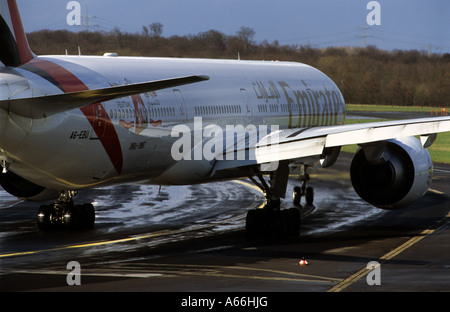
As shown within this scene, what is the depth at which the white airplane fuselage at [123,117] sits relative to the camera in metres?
18.5

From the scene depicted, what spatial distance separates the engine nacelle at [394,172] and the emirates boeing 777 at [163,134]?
0.03 metres

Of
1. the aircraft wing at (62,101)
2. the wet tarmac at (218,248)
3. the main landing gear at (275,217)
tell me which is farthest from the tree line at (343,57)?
the aircraft wing at (62,101)

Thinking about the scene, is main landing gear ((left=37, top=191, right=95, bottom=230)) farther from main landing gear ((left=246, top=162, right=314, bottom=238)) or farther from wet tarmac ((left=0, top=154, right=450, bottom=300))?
main landing gear ((left=246, top=162, right=314, bottom=238))

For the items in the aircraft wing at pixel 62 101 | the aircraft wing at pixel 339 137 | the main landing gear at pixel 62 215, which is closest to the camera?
the aircraft wing at pixel 62 101

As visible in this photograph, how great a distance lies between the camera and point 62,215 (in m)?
24.0

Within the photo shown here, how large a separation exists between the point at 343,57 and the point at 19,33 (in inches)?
2571

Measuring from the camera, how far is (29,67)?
18969 millimetres

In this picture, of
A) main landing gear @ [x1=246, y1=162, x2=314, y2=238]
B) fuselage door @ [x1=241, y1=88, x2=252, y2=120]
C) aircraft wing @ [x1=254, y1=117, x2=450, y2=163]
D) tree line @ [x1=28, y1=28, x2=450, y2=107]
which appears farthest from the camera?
tree line @ [x1=28, y1=28, x2=450, y2=107]

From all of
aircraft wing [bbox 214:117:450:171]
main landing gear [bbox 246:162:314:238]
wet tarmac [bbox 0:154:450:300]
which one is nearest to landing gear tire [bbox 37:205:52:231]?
wet tarmac [bbox 0:154:450:300]

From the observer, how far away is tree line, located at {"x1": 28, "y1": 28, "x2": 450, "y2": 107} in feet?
233

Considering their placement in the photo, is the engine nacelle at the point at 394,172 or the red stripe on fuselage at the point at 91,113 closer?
the red stripe on fuselage at the point at 91,113

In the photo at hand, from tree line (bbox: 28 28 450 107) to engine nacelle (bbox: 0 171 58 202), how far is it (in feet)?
138

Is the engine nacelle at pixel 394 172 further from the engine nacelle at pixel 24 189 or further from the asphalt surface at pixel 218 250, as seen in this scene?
the engine nacelle at pixel 24 189
